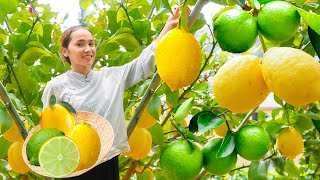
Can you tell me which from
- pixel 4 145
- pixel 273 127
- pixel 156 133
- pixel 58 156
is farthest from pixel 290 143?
pixel 4 145

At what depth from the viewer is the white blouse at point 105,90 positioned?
41.4 inches

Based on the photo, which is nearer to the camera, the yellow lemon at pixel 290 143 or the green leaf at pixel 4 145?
the yellow lemon at pixel 290 143

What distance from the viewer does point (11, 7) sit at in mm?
744

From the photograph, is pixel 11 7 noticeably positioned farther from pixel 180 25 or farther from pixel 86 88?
pixel 86 88

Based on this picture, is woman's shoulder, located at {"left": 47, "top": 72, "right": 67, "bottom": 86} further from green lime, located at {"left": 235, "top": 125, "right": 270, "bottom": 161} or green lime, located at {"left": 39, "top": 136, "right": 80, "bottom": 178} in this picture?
green lime, located at {"left": 235, "top": 125, "right": 270, "bottom": 161}

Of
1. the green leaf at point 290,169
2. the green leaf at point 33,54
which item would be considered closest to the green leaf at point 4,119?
the green leaf at point 33,54

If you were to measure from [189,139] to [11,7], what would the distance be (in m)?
0.34

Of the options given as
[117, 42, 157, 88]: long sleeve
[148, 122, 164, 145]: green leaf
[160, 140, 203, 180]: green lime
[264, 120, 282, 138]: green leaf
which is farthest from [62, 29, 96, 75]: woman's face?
[160, 140, 203, 180]: green lime

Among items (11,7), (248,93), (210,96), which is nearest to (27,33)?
(11,7)

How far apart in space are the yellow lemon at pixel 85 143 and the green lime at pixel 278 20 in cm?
36

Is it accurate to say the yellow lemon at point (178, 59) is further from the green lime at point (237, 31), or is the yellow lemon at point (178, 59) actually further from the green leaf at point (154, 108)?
the green leaf at point (154, 108)

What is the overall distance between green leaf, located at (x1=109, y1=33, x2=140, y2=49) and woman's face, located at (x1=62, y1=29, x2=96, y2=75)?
0.31ft

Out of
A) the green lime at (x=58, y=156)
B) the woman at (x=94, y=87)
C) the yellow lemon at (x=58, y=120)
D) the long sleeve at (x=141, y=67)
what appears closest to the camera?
the green lime at (x=58, y=156)

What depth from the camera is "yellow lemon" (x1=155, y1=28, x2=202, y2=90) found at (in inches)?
18.9
